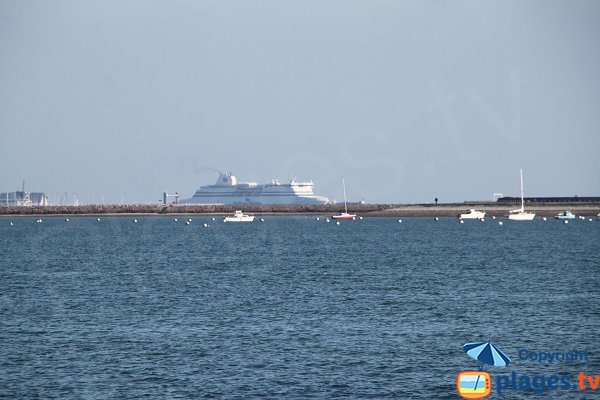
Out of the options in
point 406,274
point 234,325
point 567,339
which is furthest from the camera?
point 406,274

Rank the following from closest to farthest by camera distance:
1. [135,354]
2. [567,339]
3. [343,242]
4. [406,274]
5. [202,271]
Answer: [135,354] → [567,339] → [406,274] → [202,271] → [343,242]

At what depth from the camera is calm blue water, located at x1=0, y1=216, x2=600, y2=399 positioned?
27078 millimetres

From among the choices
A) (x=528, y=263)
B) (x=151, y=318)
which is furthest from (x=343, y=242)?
(x=151, y=318)

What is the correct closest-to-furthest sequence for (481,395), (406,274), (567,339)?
(481,395) → (567,339) → (406,274)

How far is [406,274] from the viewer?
58.4 meters

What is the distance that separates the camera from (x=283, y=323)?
3688 cm

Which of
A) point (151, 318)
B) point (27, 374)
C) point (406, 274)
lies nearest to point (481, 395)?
point (27, 374)

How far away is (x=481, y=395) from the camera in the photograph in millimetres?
23500

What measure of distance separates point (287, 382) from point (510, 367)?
722 cm

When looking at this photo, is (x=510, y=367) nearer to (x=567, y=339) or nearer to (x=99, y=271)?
(x=567, y=339)

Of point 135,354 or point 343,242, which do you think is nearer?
point 135,354

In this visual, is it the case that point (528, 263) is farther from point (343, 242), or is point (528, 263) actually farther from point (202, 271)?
point (343, 242)

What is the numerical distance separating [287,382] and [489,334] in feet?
34.2

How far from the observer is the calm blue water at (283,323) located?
1066 inches
